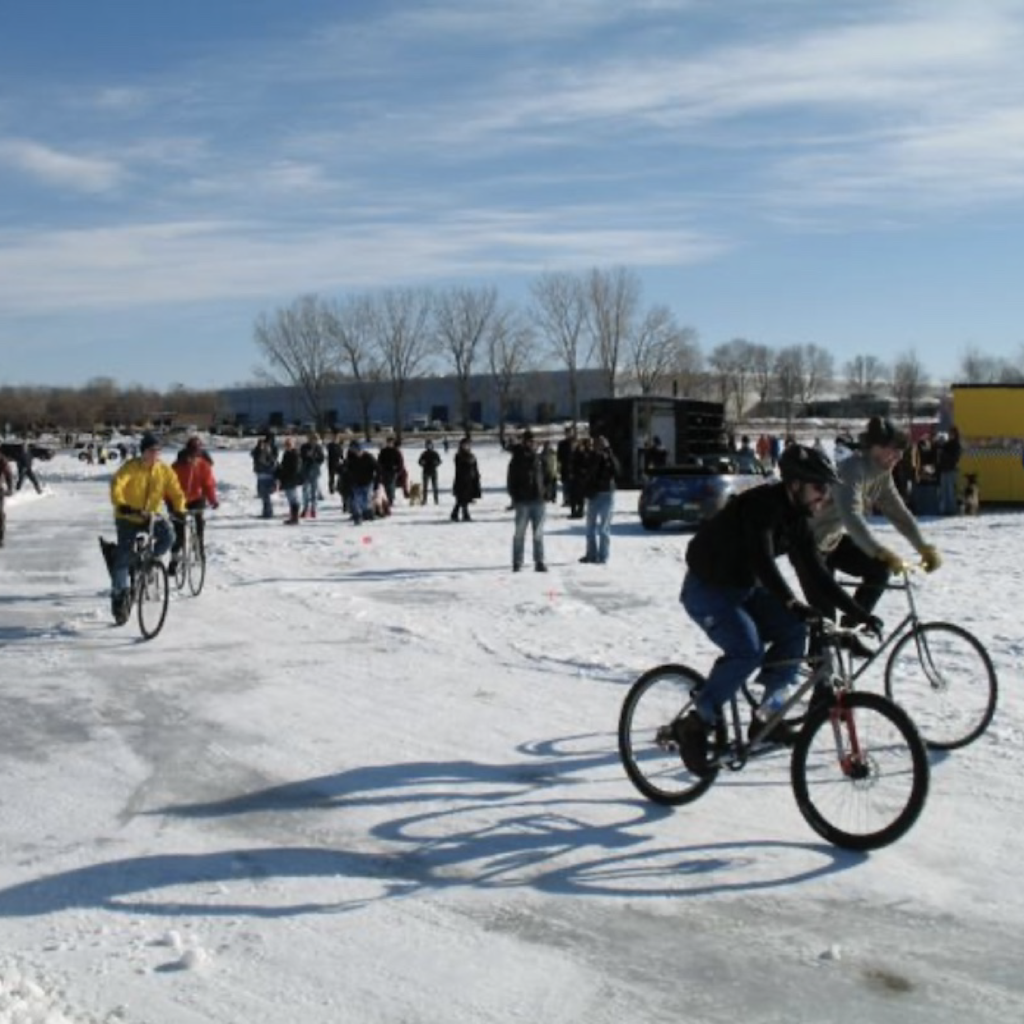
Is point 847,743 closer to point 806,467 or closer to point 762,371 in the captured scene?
point 806,467

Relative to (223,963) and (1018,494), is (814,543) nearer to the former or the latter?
(223,963)

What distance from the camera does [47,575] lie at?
16906 mm

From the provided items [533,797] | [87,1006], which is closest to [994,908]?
[533,797]

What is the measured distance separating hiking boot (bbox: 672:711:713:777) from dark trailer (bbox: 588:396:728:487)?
29.9 metres

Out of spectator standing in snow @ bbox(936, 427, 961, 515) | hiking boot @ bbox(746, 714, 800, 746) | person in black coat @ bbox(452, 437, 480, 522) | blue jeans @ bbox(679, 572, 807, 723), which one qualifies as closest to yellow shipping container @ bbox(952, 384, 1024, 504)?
spectator standing in snow @ bbox(936, 427, 961, 515)

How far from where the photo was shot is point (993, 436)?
27281 mm

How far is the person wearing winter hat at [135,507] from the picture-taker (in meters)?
12.0

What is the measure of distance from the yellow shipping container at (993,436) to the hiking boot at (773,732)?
2213cm

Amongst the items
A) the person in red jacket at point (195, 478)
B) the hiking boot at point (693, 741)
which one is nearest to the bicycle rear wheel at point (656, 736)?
the hiking boot at point (693, 741)

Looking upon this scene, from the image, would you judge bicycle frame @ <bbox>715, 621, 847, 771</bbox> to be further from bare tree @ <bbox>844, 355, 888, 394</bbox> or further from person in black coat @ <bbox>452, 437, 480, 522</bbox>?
bare tree @ <bbox>844, 355, 888, 394</bbox>

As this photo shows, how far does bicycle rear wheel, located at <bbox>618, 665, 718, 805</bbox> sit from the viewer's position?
6379mm

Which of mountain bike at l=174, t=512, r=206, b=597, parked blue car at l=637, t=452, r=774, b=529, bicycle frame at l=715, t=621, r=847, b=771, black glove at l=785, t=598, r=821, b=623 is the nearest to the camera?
black glove at l=785, t=598, r=821, b=623

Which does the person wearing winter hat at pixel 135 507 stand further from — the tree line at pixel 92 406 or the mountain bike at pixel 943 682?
the tree line at pixel 92 406

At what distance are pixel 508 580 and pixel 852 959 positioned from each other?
1136cm
